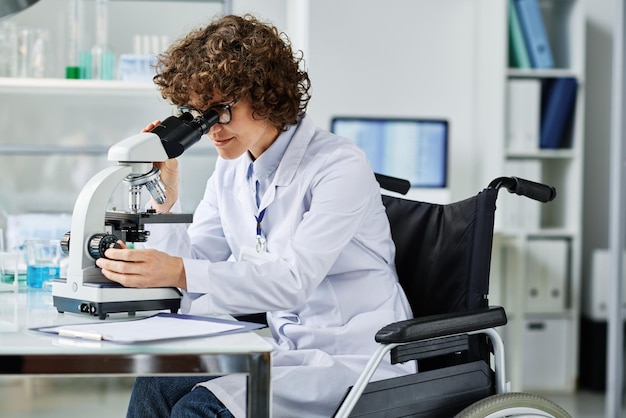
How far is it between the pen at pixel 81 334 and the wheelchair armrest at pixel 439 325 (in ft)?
1.37

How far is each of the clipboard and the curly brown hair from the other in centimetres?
44

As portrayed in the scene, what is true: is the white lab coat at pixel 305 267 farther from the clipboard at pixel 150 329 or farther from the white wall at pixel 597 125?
the white wall at pixel 597 125

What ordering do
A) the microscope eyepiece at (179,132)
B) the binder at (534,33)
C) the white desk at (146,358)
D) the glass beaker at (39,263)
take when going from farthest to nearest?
the binder at (534,33), the glass beaker at (39,263), the microscope eyepiece at (179,132), the white desk at (146,358)

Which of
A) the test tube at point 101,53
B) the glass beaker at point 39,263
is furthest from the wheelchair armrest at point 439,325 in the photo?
the test tube at point 101,53

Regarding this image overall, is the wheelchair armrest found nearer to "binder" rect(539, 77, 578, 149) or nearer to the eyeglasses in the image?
the eyeglasses

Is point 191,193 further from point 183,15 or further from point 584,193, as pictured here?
point 584,193

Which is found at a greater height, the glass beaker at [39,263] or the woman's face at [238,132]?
the woman's face at [238,132]

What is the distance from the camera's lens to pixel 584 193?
425cm

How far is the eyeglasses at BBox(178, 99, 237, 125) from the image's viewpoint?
157 cm

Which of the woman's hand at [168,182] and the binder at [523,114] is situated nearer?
the woman's hand at [168,182]

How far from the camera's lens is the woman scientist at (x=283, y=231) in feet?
4.63

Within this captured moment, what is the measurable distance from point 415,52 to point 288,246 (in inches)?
108

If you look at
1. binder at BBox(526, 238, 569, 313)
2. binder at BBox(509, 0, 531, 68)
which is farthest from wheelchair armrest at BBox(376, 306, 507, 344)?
binder at BBox(509, 0, 531, 68)

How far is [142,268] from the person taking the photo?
1333 mm
